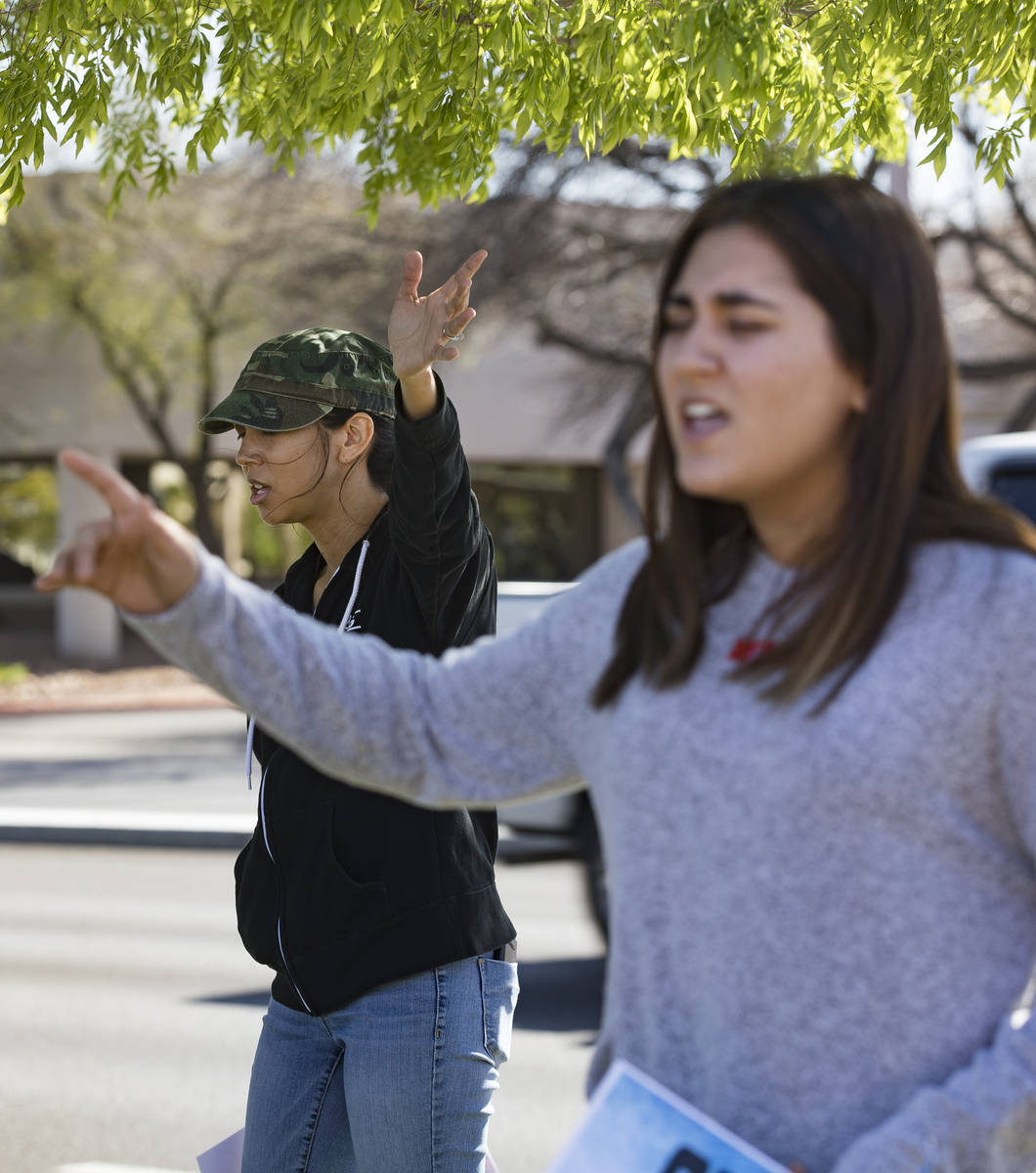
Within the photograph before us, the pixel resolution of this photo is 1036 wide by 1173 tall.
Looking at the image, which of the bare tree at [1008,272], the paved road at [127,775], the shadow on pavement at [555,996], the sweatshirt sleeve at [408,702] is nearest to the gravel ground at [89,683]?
the paved road at [127,775]

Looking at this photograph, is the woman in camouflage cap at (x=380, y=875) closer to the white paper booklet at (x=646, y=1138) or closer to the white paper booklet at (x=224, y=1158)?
the white paper booklet at (x=224, y=1158)

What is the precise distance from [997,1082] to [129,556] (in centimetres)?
96

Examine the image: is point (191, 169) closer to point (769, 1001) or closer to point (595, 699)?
point (595, 699)

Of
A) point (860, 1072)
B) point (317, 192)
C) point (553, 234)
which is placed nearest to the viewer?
point (860, 1072)

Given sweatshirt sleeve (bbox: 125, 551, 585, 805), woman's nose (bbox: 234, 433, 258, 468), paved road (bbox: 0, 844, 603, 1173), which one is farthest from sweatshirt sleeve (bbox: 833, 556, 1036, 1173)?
paved road (bbox: 0, 844, 603, 1173)

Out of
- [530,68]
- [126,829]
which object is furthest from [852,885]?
[126,829]

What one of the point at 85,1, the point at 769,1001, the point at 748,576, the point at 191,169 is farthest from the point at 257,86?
the point at 769,1001

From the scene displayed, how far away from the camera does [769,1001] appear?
1501 millimetres

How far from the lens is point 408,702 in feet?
5.78

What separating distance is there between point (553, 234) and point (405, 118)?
14410 millimetres

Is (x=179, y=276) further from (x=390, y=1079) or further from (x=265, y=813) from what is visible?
(x=390, y=1079)

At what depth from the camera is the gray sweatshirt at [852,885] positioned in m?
1.46

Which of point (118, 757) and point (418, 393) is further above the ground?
point (418, 393)

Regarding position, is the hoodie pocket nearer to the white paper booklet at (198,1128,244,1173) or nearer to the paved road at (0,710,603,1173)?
the white paper booklet at (198,1128,244,1173)
